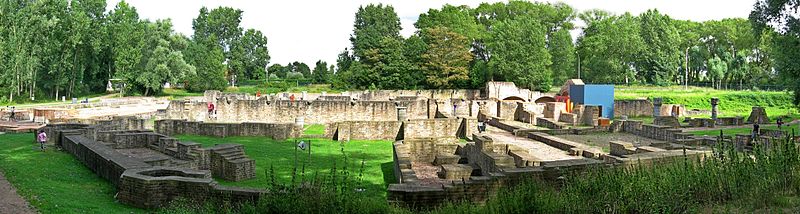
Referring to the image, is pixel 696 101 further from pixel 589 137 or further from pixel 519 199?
pixel 519 199

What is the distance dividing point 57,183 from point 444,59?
52.4 meters

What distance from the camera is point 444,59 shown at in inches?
2496

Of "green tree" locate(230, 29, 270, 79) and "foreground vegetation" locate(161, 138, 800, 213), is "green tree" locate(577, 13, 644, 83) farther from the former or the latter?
"foreground vegetation" locate(161, 138, 800, 213)

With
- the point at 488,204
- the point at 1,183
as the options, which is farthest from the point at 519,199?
the point at 1,183

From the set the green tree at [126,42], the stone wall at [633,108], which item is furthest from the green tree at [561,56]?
the green tree at [126,42]

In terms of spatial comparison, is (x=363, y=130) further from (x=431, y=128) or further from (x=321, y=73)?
(x=321, y=73)

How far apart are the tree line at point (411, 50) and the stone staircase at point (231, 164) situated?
42.9 meters

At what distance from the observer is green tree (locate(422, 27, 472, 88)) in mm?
62625

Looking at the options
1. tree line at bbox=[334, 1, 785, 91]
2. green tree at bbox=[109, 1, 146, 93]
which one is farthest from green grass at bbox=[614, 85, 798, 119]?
green tree at bbox=[109, 1, 146, 93]

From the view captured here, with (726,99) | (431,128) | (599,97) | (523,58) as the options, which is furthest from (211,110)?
(726,99)

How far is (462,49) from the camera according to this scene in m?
64.2

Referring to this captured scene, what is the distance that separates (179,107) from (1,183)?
79.6 feet

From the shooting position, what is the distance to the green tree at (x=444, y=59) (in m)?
62.6

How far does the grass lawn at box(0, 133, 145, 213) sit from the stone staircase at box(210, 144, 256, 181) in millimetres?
2969
